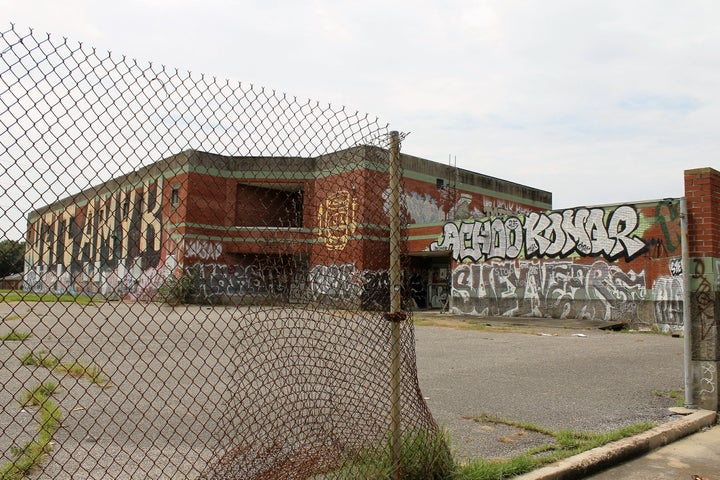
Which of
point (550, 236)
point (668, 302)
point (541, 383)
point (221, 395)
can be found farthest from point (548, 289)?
point (221, 395)

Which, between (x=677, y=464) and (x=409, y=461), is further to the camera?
(x=677, y=464)

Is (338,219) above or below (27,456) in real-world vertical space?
above

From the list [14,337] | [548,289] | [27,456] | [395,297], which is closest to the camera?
[395,297]

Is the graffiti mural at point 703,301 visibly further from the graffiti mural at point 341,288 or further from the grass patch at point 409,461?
the graffiti mural at point 341,288

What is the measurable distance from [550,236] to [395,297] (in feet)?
63.8

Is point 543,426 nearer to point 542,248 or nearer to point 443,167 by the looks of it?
point 542,248

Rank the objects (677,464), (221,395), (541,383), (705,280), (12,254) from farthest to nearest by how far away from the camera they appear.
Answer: (541,383) < (705,280) < (677,464) < (221,395) < (12,254)

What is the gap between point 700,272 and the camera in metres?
6.85

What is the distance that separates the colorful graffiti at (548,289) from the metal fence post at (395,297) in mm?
17862

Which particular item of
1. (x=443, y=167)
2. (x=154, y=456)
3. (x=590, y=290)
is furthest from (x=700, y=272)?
(x=443, y=167)

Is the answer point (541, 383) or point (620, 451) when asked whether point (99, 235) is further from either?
point (541, 383)

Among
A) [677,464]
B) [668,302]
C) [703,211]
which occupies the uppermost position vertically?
[703,211]

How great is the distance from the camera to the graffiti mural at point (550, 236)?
20.0 m

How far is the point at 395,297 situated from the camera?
13.1ft
